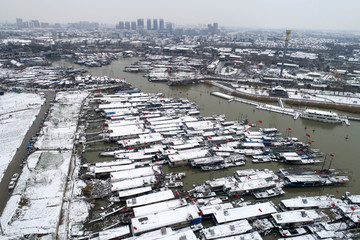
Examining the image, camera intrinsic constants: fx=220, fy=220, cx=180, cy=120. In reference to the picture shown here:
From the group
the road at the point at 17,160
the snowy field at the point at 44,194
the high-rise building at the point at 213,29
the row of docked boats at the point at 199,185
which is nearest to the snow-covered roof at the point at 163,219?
the row of docked boats at the point at 199,185

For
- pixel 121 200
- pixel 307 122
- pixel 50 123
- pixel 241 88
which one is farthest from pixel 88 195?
pixel 241 88

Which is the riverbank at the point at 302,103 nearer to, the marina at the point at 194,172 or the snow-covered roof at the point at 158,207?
the marina at the point at 194,172

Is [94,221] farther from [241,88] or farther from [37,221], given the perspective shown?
[241,88]

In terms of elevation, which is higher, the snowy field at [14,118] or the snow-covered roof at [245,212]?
the snowy field at [14,118]

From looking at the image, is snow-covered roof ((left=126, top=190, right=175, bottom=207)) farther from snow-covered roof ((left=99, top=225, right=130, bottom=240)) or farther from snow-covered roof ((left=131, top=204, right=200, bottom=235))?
snow-covered roof ((left=99, top=225, right=130, bottom=240))

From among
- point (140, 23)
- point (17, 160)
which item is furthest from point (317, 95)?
point (140, 23)

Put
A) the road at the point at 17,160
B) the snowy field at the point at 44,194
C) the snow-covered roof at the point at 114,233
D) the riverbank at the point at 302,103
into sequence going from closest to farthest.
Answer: the snow-covered roof at the point at 114,233 < the snowy field at the point at 44,194 < the road at the point at 17,160 < the riverbank at the point at 302,103

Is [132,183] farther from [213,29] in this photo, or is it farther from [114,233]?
[213,29]

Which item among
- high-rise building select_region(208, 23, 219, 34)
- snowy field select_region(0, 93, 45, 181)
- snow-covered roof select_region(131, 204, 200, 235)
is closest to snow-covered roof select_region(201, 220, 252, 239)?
snow-covered roof select_region(131, 204, 200, 235)
